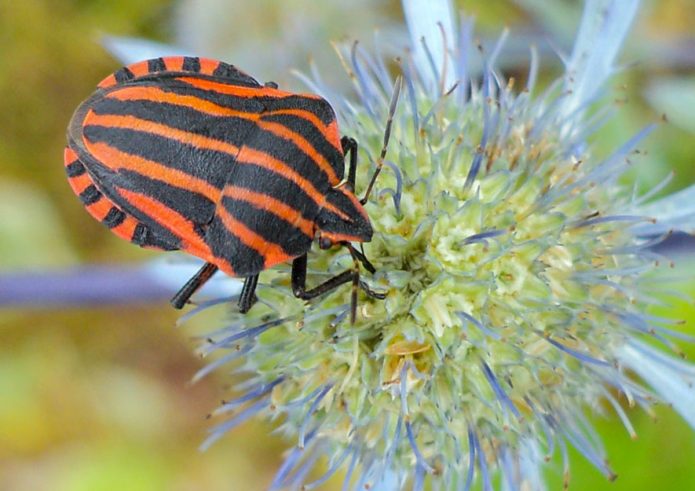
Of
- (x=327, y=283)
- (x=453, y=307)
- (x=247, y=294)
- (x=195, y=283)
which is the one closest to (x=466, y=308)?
(x=453, y=307)

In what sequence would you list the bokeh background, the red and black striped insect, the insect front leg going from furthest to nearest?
the bokeh background
the insect front leg
the red and black striped insect

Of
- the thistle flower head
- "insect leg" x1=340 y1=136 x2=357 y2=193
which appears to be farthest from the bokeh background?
"insect leg" x1=340 y1=136 x2=357 y2=193

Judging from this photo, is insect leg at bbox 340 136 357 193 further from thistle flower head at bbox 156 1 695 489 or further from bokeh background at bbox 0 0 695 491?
bokeh background at bbox 0 0 695 491

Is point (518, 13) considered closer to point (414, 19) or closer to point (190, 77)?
point (414, 19)

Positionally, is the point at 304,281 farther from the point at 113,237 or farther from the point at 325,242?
→ the point at 113,237

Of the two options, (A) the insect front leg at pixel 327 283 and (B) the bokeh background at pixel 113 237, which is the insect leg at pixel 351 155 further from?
(B) the bokeh background at pixel 113 237

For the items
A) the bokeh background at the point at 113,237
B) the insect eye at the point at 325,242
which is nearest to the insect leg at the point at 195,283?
A: the insect eye at the point at 325,242

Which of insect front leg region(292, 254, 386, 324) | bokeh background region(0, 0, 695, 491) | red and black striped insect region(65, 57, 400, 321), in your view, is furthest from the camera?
bokeh background region(0, 0, 695, 491)
